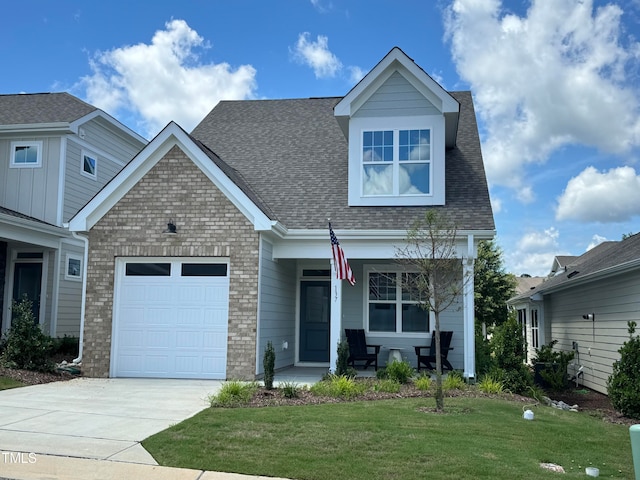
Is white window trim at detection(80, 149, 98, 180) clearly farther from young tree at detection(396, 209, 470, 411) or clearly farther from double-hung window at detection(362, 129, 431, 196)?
young tree at detection(396, 209, 470, 411)

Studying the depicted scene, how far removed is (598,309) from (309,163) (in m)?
8.25

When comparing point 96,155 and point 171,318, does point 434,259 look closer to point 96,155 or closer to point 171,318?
point 171,318

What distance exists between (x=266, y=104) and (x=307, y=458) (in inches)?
594

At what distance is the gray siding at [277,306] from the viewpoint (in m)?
12.9

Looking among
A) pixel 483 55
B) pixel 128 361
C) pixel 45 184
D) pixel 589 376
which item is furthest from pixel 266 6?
pixel 589 376

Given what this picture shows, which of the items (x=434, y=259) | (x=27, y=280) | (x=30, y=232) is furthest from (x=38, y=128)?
(x=434, y=259)

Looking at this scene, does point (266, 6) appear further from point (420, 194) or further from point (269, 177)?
point (420, 194)

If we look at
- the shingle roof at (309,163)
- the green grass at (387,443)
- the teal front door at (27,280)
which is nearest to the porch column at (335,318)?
the shingle roof at (309,163)

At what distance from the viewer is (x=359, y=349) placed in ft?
47.9

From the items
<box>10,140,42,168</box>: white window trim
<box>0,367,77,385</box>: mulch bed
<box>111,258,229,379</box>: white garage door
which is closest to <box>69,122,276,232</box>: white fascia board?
<box>111,258,229,379</box>: white garage door

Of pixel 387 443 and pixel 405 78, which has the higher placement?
pixel 405 78

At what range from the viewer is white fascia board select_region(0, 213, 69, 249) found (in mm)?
15117

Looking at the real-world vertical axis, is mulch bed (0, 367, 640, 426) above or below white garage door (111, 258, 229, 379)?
below

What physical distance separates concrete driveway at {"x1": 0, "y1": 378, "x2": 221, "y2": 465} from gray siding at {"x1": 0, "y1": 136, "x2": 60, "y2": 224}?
292 inches
